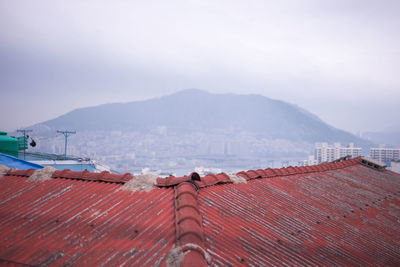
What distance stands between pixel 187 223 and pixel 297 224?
1.96 meters

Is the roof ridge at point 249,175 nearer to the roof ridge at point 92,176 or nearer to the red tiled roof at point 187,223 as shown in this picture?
the red tiled roof at point 187,223

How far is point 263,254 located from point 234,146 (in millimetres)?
168682

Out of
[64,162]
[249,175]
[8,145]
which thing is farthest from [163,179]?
[64,162]

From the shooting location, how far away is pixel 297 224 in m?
4.56

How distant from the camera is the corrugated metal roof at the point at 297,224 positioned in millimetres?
3516

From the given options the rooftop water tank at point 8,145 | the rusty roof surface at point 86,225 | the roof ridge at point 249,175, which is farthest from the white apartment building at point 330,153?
→ the rusty roof surface at point 86,225

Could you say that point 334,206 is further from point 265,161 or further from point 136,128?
point 136,128

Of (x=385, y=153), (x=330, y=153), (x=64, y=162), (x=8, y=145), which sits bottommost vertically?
(x=330, y=153)

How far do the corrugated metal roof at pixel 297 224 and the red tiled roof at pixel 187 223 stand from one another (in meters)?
0.02

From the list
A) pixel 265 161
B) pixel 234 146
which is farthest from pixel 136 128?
pixel 265 161

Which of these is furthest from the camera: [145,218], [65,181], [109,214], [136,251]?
[65,181]

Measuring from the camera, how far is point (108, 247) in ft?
10.7

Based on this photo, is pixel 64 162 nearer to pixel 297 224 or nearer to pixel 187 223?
pixel 297 224

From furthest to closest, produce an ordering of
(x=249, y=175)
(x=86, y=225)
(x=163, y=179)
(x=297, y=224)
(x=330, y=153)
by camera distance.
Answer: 1. (x=330, y=153)
2. (x=249, y=175)
3. (x=163, y=179)
4. (x=297, y=224)
5. (x=86, y=225)
